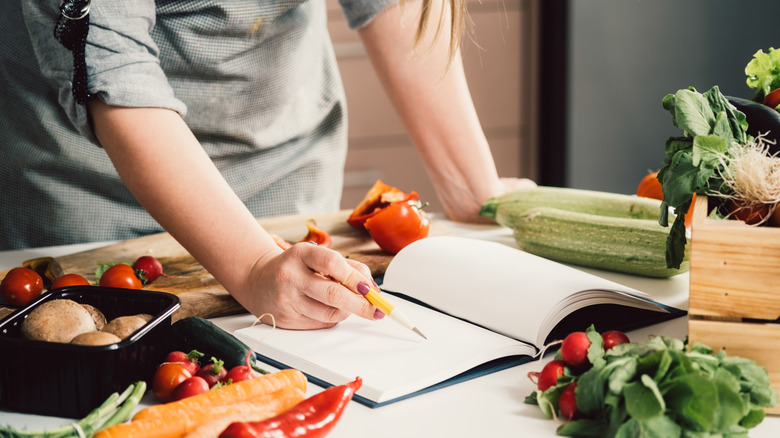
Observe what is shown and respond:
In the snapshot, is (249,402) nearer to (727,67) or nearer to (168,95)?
(168,95)

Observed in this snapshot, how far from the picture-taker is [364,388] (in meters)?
0.88

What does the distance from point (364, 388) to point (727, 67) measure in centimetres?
307

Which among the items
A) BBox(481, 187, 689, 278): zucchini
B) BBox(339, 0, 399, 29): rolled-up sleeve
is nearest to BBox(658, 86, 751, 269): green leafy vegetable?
BBox(481, 187, 689, 278): zucchini

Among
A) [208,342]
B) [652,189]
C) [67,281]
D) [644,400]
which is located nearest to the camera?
[644,400]

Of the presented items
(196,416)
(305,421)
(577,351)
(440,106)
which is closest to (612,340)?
(577,351)

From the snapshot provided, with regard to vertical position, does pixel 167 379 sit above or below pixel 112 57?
below

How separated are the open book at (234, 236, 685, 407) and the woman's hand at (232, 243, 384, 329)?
0.02m

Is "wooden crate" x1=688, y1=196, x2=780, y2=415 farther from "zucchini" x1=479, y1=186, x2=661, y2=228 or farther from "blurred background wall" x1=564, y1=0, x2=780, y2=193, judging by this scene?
"blurred background wall" x1=564, y1=0, x2=780, y2=193

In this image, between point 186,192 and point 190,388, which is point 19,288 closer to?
point 186,192

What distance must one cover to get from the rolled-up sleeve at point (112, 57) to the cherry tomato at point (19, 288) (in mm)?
243

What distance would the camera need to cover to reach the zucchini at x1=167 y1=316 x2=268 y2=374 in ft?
2.99

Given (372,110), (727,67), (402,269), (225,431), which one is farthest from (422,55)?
(727,67)

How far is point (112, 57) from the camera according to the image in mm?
1135

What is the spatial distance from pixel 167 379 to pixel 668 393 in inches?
20.6
